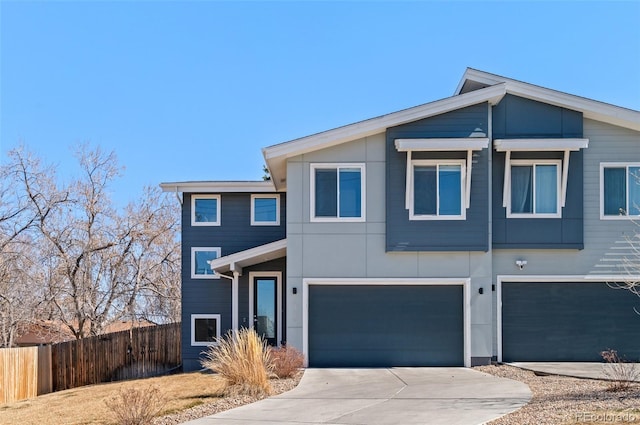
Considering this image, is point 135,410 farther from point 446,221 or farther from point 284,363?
point 446,221

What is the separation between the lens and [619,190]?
14891 millimetres

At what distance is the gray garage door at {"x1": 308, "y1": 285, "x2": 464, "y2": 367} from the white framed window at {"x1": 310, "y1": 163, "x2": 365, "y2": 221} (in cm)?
181

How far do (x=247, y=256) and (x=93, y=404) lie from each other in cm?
564

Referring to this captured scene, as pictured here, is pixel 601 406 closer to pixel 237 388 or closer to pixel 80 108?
pixel 237 388

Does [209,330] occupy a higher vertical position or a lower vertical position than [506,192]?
lower

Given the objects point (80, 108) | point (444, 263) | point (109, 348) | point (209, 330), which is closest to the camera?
point (444, 263)

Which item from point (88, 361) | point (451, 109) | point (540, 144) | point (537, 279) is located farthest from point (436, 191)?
point (88, 361)

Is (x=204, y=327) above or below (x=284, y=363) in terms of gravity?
below

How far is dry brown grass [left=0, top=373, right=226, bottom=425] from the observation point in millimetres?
9989

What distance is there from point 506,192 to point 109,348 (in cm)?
1368

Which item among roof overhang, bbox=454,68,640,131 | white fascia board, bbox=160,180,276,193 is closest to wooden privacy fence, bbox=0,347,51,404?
white fascia board, bbox=160,180,276,193

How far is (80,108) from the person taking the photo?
88.2 feet

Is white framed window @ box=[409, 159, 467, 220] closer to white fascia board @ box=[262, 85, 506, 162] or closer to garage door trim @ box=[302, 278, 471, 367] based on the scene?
white fascia board @ box=[262, 85, 506, 162]

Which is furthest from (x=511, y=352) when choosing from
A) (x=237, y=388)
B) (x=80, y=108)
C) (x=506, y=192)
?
(x=80, y=108)
